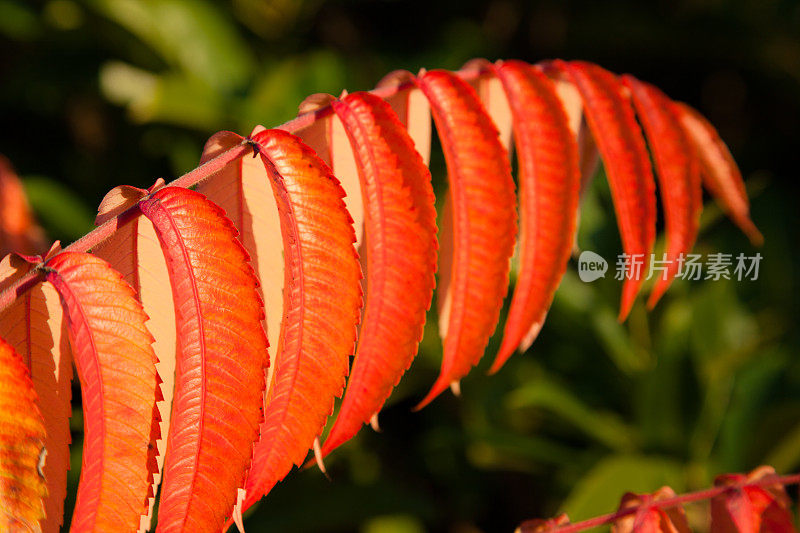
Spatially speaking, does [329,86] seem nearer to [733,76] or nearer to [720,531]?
[720,531]

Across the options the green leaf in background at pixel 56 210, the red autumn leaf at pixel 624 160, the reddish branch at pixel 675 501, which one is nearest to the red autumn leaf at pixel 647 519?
the reddish branch at pixel 675 501

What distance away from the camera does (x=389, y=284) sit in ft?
1.42

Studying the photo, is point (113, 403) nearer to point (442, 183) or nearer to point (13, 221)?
point (13, 221)

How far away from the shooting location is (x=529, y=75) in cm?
56

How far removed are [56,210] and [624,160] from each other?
3.78ft

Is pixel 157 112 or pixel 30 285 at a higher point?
pixel 157 112

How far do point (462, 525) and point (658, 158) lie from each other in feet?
3.37

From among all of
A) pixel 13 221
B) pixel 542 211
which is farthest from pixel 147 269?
pixel 13 221

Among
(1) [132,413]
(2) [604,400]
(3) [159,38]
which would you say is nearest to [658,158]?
(1) [132,413]

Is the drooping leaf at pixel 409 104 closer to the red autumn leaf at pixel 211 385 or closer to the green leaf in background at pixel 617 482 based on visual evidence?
the red autumn leaf at pixel 211 385

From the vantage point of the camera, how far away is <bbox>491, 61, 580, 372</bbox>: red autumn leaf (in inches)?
20.7

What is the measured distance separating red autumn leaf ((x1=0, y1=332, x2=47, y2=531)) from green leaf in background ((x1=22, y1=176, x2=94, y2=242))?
1.11 meters

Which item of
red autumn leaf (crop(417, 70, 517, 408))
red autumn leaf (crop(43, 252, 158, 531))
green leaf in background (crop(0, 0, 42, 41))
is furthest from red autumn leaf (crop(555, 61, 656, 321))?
green leaf in background (crop(0, 0, 42, 41))

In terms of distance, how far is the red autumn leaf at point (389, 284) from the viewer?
431 millimetres
